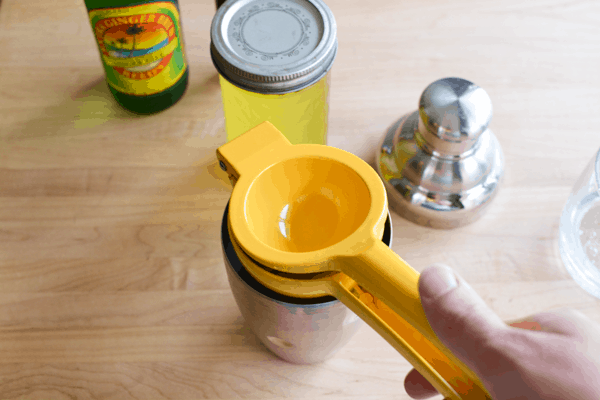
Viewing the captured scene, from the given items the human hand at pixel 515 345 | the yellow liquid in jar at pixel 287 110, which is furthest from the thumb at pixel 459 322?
the yellow liquid in jar at pixel 287 110

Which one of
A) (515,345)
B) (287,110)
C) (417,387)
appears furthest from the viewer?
(287,110)

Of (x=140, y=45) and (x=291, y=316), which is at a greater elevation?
(x=140, y=45)

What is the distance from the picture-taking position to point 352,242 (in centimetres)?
30

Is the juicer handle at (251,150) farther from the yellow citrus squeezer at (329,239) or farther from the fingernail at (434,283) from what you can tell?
the fingernail at (434,283)

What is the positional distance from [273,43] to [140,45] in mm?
136

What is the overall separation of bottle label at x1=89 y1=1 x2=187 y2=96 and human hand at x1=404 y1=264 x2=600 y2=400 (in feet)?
1.11

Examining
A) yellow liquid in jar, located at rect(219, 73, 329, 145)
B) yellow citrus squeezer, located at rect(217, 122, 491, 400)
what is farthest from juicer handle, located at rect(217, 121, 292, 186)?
yellow liquid in jar, located at rect(219, 73, 329, 145)

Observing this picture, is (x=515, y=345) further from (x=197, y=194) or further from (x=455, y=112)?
(x=197, y=194)

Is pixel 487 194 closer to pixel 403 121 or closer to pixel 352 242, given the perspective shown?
pixel 403 121

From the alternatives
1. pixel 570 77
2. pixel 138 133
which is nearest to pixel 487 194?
pixel 570 77

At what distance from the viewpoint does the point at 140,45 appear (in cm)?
47

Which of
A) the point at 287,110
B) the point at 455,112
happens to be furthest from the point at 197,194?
the point at 455,112

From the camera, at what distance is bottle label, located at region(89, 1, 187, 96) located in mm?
450

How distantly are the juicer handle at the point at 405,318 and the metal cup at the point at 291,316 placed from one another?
1.7 inches
